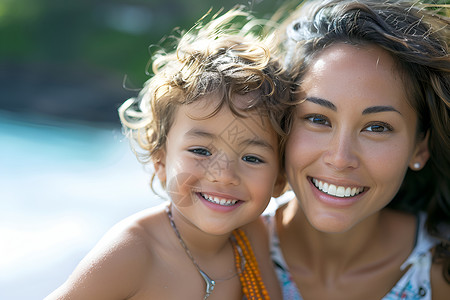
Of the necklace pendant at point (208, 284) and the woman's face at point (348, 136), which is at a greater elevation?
the woman's face at point (348, 136)

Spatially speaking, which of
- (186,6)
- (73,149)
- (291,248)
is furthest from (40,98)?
(291,248)

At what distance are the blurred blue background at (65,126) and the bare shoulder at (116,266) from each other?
2.53 ft

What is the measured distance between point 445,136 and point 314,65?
63 cm

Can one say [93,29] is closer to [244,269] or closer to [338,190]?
[244,269]

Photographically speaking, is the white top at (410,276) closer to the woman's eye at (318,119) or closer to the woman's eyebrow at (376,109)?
the woman's eye at (318,119)

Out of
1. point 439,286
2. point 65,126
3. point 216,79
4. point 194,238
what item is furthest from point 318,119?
point 65,126

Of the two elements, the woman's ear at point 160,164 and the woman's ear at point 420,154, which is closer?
the woman's ear at point 160,164

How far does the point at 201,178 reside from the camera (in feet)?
6.55

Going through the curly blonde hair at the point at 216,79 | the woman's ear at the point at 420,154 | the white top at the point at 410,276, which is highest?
the curly blonde hair at the point at 216,79

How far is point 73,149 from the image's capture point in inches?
247

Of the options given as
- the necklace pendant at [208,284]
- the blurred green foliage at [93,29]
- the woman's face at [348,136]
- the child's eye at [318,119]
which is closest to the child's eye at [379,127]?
the woman's face at [348,136]

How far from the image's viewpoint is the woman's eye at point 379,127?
2.03 m

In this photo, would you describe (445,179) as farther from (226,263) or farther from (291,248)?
(226,263)

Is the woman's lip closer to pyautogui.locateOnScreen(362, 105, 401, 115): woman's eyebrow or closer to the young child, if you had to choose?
the young child
